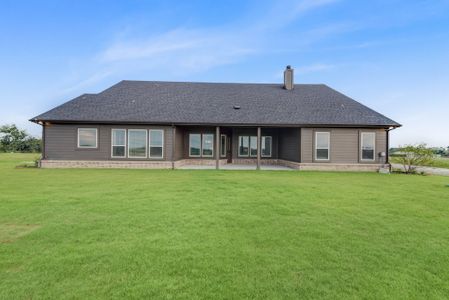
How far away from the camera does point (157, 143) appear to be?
15828mm

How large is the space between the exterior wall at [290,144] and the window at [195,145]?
590 centimetres

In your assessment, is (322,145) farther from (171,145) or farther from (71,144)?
(71,144)

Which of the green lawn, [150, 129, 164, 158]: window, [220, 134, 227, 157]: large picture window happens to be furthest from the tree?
[150, 129, 164, 158]: window

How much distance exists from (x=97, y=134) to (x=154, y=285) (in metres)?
14.9

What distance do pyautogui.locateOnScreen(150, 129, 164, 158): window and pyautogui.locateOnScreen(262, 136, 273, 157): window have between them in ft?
24.6

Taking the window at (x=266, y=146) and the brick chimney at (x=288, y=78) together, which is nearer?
the window at (x=266, y=146)

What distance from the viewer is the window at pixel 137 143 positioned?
15.7m

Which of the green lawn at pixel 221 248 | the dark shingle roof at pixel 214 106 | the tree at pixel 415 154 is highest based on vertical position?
the dark shingle roof at pixel 214 106

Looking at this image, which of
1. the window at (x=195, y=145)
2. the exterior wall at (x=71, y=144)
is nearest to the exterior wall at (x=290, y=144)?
the window at (x=195, y=145)

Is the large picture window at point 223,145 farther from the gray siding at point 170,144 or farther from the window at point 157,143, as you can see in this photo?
the window at point 157,143

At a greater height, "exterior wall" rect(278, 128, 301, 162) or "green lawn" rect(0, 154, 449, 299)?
"exterior wall" rect(278, 128, 301, 162)

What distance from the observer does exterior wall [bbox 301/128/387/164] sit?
51.6ft

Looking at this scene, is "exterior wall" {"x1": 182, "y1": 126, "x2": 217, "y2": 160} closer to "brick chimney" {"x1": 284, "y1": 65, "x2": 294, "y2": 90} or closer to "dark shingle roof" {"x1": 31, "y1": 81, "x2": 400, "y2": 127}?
"dark shingle roof" {"x1": 31, "y1": 81, "x2": 400, "y2": 127}

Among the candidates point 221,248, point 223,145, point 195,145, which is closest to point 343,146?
point 223,145
